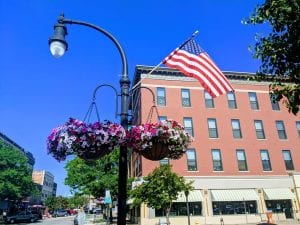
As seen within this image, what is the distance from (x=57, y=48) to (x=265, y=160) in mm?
35152

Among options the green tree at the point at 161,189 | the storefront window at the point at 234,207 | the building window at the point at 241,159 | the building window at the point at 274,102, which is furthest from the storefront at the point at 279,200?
the green tree at the point at 161,189

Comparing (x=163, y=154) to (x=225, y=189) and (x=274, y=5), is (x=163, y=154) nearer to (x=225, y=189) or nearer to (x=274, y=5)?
(x=274, y=5)

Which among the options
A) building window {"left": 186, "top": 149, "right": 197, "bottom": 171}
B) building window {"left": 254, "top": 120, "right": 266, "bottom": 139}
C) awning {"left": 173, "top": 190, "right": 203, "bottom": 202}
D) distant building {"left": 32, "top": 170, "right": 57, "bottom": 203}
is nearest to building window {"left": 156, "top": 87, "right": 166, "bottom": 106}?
building window {"left": 186, "top": 149, "right": 197, "bottom": 171}

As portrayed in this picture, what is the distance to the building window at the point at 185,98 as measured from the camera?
3850cm

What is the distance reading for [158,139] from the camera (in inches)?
261

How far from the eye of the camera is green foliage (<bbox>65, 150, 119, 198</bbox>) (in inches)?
1574

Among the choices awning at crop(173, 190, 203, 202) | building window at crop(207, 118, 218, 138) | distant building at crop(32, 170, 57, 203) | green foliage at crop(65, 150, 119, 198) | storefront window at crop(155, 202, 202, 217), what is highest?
distant building at crop(32, 170, 57, 203)

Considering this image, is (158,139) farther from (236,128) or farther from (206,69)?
(236,128)

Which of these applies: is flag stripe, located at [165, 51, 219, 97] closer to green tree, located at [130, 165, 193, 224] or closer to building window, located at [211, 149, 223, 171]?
green tree, located at [130, 165, 193, 224]

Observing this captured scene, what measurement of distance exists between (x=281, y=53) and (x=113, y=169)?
34643 mm

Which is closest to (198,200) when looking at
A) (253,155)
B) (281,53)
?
(253,155)

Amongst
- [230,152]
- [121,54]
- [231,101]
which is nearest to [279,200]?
[230,152]

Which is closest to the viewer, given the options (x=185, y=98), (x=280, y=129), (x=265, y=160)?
(x=265, y=160)

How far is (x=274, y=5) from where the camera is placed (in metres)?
9.33
